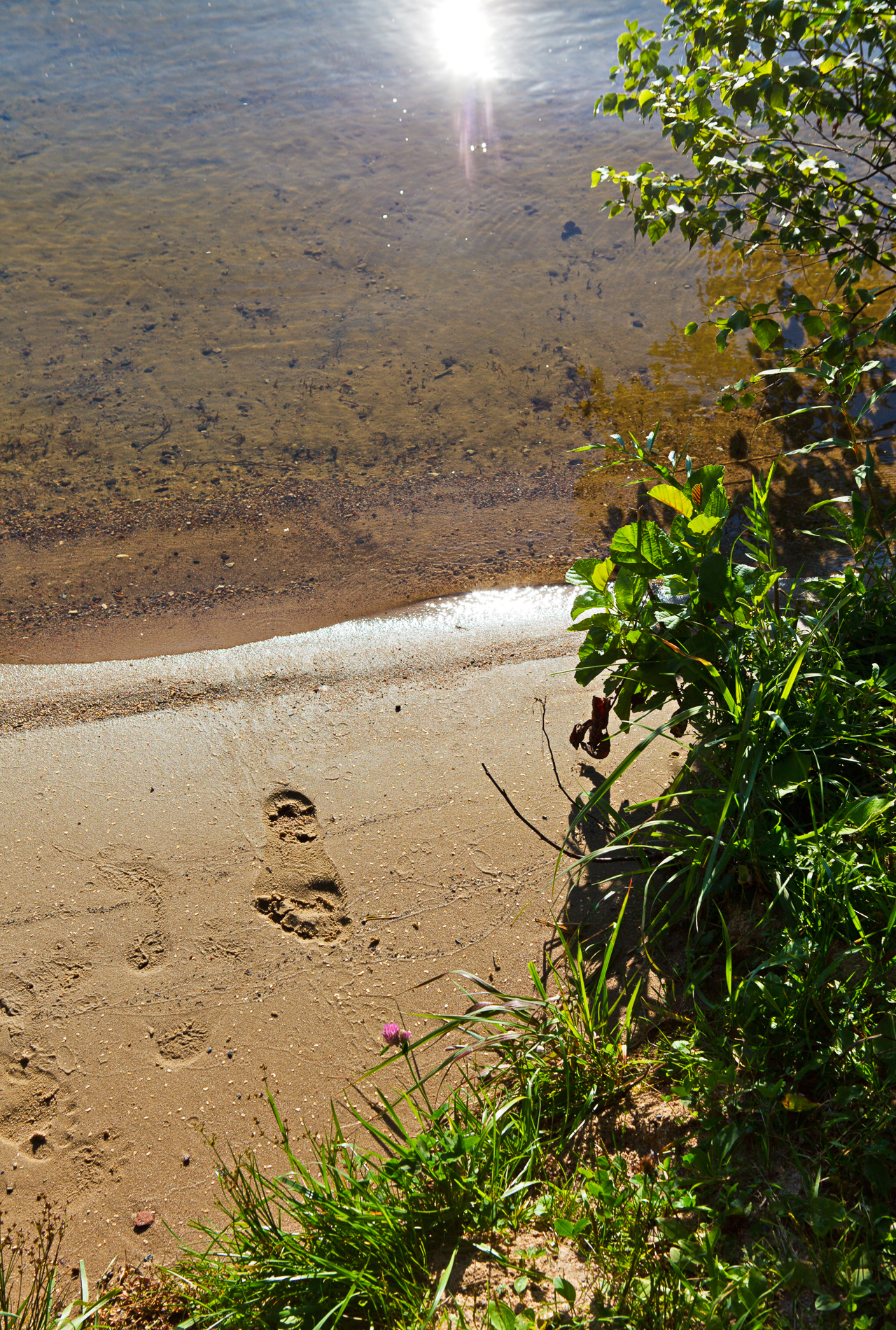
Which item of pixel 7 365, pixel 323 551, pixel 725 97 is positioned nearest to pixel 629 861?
pixel 323 551

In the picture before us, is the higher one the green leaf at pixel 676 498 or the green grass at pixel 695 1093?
the green leaf at pixel 676 498

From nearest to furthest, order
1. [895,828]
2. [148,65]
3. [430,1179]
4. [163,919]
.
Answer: [430,1179] → [895,828] → [163,919] → [148,65]

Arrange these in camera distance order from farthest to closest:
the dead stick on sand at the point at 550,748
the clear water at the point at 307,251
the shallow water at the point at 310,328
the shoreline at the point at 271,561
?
the clear water at the point at 307,251 → the shallow water at the point at 310,328 → the shoreline at the point at 271,561 → the dead stick on sand at the point at 550,748

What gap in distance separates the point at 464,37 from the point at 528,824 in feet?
25.5

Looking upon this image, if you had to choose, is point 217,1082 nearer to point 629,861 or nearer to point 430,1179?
point 430,1179

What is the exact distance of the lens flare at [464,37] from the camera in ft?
21.7

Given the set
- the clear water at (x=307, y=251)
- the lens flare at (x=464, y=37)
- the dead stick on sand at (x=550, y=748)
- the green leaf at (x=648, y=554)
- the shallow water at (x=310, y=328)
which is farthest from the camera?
the lens flare at (x=464, y=37)

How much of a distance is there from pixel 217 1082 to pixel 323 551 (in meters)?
2.23

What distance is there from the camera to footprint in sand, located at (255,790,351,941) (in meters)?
2.16

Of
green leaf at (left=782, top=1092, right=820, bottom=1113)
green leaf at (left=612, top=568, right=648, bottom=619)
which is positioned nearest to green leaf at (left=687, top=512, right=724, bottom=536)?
green leaf at (left=612, top=568, right=648, bottom=619)

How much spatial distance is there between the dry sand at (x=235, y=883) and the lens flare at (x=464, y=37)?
20.5ft

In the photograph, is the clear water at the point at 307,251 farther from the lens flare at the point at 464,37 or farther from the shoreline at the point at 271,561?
the shoreline at the point at 271,561

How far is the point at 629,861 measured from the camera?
7.18 feet

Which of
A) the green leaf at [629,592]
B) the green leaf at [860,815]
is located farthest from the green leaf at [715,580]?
the green leaf at [860,815]
